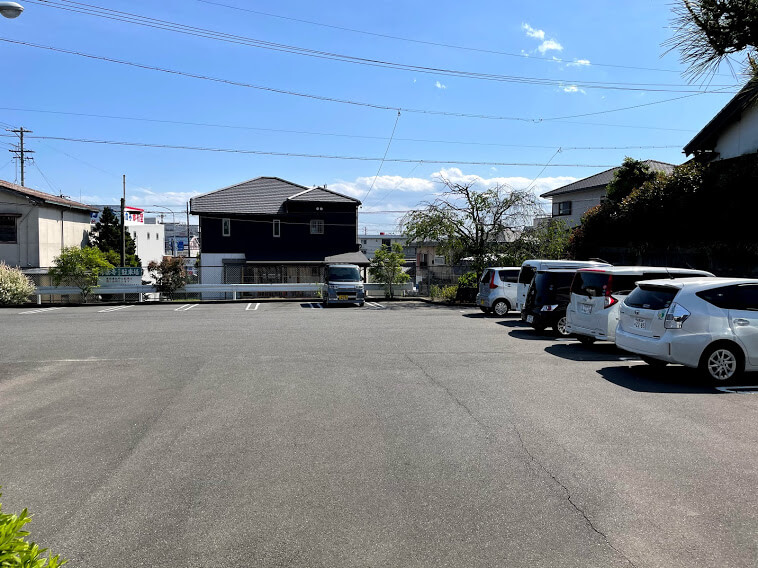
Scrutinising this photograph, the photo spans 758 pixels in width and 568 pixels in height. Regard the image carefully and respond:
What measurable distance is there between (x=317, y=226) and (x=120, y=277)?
52.3 ft

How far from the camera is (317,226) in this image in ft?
133

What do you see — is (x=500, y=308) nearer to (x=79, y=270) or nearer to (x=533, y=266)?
(x=533, y=266)

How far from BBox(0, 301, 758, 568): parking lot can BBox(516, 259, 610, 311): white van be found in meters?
5.70

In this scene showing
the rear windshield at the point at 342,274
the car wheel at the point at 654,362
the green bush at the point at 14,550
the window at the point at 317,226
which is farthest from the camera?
the window at the point at 317,226

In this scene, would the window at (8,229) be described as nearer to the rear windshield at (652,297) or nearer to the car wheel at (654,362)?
the rear windshield at (652,297)

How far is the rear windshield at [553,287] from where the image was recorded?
14758 mm

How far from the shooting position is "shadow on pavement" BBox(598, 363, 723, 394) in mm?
8203

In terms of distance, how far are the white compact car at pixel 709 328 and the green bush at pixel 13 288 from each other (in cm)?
2619

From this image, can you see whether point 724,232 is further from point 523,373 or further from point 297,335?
point 297,335

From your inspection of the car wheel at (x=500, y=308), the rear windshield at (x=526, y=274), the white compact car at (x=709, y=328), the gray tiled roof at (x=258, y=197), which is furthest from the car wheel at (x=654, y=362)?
the gray tiled roof at (x=258, y=197)

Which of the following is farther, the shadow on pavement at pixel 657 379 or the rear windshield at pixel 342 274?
the rear windshield at pixel 342 274

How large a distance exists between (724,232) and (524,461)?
16.1 metres

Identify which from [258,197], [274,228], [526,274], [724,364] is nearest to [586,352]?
[724,364]

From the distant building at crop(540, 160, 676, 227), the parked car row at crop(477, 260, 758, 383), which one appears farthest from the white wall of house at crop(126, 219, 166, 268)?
the parked car row at crop(477, 260, 758, 383)
